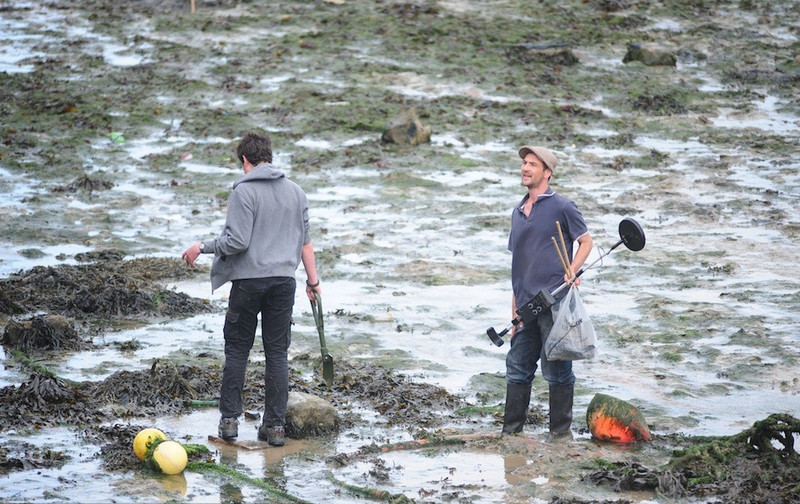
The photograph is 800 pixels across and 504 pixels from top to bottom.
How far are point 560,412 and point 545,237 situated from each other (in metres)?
1.14

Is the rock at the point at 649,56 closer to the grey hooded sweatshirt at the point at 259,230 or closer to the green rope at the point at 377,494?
the grey hooded sweatshirt at the point at 259,230

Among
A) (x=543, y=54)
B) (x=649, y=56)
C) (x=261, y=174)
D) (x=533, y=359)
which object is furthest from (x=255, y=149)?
(x=649, y=56)

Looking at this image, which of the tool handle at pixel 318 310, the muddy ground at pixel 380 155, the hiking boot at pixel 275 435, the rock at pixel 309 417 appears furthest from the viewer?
the muddy ground at pixel 380 155

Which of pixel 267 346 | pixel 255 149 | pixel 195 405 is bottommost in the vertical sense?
pixel 195 405

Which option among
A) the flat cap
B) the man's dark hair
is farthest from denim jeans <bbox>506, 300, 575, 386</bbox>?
the man's dark hair

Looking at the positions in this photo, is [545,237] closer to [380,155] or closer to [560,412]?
[560,412]

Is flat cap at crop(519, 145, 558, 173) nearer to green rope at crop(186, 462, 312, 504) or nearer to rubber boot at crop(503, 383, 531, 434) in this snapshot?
rubber boot at crop(503, 383, 531, 434)

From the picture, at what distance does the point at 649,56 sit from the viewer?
19797mm

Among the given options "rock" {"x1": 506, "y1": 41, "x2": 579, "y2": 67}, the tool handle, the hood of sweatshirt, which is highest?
the hood of sweatshirt

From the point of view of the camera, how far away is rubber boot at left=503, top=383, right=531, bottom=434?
7.27 meters

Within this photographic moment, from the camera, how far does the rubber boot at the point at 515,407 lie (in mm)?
7270

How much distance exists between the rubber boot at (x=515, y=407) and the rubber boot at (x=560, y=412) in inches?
7.0

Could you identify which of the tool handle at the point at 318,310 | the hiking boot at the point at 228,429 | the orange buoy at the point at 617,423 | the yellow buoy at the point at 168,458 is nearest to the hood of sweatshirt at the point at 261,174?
the tool handle at the point at 318,310

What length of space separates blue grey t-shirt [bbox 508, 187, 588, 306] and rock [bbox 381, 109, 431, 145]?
9.09 metres
